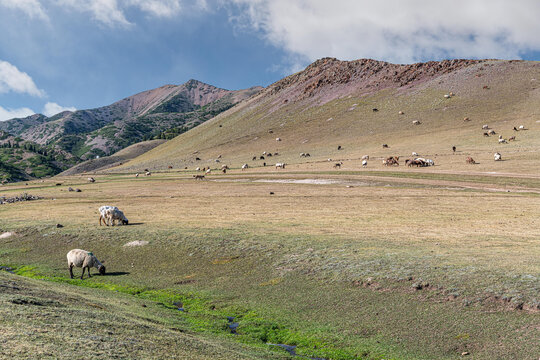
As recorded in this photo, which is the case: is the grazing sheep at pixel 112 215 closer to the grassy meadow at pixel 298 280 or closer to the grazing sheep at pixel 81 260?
the grassy meadow at pixel 298 280

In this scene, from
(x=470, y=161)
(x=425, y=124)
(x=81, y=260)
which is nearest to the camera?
(x=81, y=260)

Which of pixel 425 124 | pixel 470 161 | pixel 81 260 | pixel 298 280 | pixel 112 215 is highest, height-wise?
pixel 425 124

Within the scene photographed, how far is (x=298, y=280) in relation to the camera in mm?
26578

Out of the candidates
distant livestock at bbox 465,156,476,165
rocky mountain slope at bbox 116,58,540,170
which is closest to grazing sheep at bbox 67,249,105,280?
distant livestock at bbox 465,156,476,165

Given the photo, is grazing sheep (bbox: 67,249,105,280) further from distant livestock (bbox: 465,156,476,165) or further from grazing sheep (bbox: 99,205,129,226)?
distant livestock (bbox: 465,156,476,165)

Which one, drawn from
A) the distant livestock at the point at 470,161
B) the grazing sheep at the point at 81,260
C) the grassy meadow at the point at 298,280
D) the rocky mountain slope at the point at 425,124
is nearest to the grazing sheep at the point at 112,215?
the grassy meadow at the point at 298,280

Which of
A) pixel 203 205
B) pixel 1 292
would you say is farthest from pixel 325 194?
pixel 1 292

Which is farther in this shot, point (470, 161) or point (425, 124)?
point (425, 124)

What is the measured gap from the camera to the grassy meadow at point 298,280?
1691cm

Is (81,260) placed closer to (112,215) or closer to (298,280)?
(112,215)

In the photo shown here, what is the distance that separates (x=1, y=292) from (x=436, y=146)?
4804 inches

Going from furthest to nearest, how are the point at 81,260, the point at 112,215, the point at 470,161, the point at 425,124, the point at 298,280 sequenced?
1. the point at 425,124
2. the point at 470,161
3. the point at 112,215
4. the point at 81,260
5. the point at 298,280

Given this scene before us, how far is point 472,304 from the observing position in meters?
20.2

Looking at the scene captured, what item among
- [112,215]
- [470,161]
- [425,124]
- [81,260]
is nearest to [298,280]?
[81,260]
